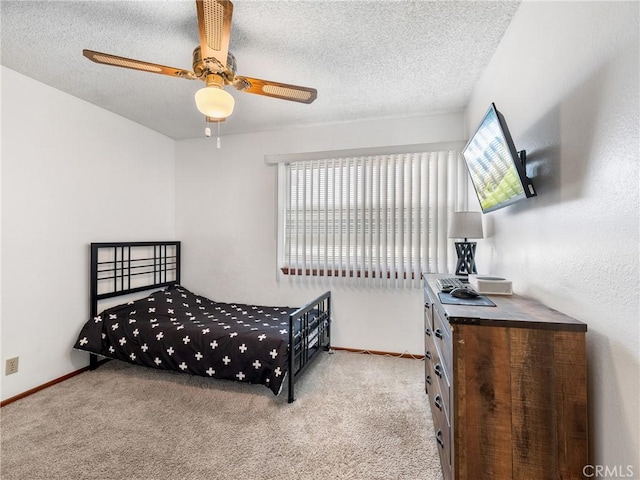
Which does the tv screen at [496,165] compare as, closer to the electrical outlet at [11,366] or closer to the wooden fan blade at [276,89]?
the wooden fan blade at [276,89]

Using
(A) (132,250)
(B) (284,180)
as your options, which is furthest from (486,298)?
(A) (132,250)

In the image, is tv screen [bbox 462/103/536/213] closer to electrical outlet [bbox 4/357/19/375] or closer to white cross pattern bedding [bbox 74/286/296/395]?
white cross pattern bedding [bbox 74/286/296/395]

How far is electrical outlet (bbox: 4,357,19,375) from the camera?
2.18 meters

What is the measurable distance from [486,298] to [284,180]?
2.52m

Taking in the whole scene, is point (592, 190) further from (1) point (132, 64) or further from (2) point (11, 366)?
(2) point (11, 366)

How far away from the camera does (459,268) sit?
2244 millimetres

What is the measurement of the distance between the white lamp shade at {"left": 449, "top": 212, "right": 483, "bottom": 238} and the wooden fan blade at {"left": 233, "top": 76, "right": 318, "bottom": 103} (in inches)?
54.0

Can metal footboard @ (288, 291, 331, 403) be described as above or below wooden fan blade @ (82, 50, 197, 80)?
below

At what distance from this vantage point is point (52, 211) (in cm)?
247

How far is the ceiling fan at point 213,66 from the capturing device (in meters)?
1.38
